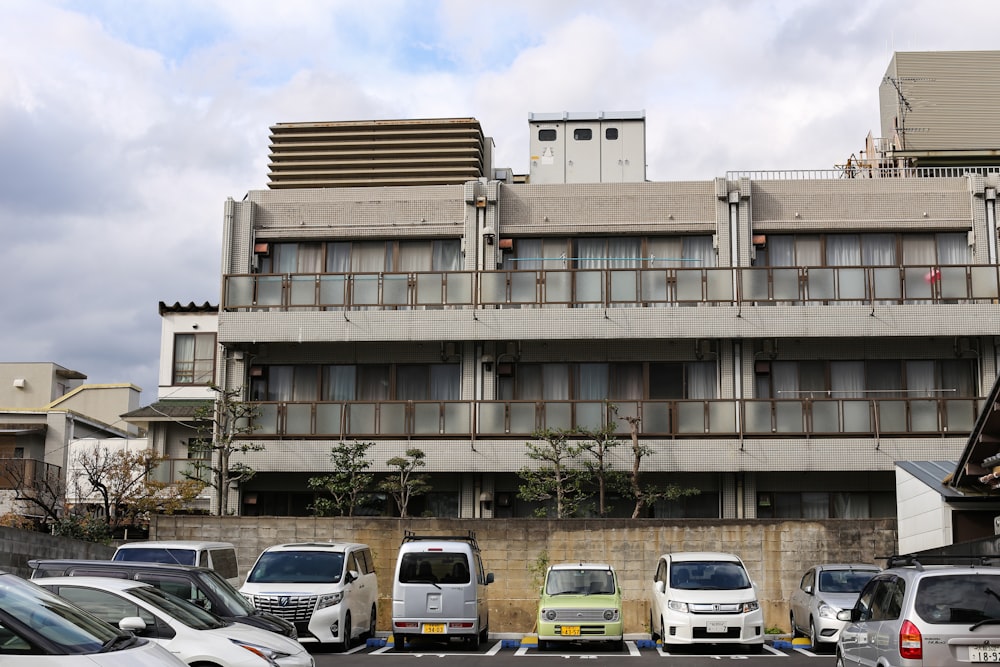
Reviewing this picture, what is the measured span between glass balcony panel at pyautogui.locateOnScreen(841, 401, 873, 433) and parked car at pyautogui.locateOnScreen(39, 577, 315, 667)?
58.6 feet

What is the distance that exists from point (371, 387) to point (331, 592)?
11388 millimetres

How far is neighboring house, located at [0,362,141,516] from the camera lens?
123 feet

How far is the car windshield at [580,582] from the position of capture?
65.6ft

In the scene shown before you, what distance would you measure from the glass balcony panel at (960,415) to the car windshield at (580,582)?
1093 centimetres

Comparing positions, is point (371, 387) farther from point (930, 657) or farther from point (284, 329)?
point (930, 657)

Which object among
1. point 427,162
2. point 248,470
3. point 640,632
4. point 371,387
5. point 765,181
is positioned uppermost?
point 427,162

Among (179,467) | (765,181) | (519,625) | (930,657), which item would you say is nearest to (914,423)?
(765,181)

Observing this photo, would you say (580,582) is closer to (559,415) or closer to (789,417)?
(559,415)

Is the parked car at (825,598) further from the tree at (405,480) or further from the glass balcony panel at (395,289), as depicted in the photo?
the glass balcony panel at (395,289)

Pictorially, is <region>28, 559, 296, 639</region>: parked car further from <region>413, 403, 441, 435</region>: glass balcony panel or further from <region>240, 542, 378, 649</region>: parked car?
<region>413, 403, 441, 435</region>: glass balcony panel

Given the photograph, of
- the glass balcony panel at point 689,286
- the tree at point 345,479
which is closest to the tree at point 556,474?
the tree at point 345,479

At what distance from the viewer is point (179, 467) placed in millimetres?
35875

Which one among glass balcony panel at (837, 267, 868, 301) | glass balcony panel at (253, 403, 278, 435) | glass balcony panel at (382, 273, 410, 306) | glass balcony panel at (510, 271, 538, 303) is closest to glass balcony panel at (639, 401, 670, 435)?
glass balcony panel at (510, 271, 538, 303)

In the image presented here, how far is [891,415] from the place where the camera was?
27.1 m
